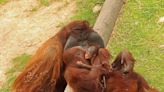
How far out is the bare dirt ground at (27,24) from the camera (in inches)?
200

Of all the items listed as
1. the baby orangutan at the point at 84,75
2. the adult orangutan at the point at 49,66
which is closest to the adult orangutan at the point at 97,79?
the baby orangutan at the point at 84,75

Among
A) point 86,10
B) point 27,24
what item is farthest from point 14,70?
point 86,10

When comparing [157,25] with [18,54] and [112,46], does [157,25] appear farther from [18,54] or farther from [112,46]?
[18,54]

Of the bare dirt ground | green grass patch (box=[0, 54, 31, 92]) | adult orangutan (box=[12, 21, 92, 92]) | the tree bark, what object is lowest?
green grass patch (box=[0, 54, 31, 92])

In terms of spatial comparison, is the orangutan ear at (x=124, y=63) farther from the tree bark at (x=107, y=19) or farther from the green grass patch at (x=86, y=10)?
the green grass patch at (x=86, y=10)

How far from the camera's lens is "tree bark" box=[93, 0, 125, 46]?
384 cm

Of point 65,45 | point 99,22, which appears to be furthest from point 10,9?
point 65,45

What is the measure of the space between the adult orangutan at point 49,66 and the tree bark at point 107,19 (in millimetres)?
596

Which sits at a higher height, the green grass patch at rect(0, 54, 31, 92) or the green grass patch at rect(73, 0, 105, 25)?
the green grass patch at rect(73, 0, 105, 25)

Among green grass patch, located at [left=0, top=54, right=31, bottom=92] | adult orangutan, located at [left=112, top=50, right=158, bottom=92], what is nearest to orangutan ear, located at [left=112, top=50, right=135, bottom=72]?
adult orangutan, located at [left=112, top=50, right=158, bottom=92]

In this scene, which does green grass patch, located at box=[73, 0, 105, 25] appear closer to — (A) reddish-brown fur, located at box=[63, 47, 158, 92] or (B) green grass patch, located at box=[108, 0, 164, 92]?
(B) green grass patch, located at box=[108, 0, 164, 92]

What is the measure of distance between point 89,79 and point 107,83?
0.32ft

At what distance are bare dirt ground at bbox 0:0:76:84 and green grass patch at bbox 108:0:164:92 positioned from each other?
70 centimetres

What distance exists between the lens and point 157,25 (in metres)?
5.04
